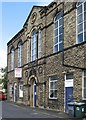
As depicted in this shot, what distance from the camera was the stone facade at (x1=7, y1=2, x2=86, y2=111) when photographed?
17359mm

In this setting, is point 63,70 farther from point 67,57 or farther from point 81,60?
point 81,60

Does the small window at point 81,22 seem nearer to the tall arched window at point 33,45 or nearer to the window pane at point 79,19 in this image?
the window pane at point 79,19

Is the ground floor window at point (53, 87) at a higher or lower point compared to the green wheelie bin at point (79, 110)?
higher

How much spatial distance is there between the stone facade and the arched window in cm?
40

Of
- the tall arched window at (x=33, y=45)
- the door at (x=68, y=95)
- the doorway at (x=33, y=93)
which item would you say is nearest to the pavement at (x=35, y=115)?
the door at (x=68, y=95)

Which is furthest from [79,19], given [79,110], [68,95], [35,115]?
[35,115]

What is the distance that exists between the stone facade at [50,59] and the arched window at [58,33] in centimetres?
40

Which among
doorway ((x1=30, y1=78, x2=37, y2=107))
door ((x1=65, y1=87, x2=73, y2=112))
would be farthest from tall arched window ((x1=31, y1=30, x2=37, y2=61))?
door ((x1=65, y1=87, x2=73, y2=112))

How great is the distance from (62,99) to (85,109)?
352cm

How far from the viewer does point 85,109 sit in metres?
15.8

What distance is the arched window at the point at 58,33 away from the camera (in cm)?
2027

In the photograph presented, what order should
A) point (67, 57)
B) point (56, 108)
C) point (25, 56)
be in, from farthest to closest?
1. point (25, 56)
2. point (56, 108)
3. point (67, 57)

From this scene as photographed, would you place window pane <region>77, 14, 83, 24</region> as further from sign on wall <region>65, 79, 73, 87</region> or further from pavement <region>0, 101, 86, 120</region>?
pavement <region>0, 101, 86, 120</region>

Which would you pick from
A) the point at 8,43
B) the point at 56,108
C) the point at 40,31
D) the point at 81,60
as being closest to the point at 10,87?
the point at 8,43
